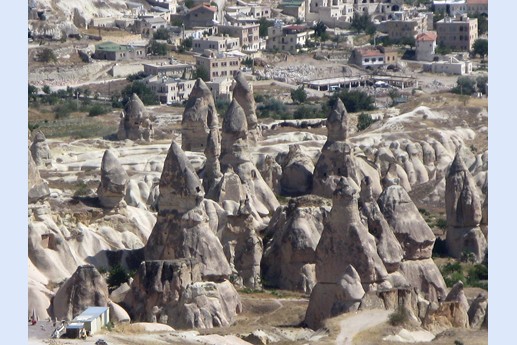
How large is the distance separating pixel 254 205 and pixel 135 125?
1407 cm

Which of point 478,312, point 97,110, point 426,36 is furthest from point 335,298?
point 426,36

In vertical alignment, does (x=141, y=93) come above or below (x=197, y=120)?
below

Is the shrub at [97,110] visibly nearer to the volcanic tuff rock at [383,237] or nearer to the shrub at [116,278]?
the volcanic tuff rock at [383,237]

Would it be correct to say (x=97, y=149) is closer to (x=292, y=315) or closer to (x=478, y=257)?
(x=478, y=257)

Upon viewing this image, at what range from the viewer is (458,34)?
379 ft

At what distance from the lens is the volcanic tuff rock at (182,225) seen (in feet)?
148

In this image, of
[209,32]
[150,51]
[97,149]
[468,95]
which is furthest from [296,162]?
[209,32]

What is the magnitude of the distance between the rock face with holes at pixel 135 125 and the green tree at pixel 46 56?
36111 mm

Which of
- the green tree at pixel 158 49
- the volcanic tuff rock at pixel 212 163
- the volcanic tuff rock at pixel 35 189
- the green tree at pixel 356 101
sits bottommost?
the green tree at pixel 158 49

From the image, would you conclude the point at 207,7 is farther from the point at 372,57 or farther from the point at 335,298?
the point at 335,298

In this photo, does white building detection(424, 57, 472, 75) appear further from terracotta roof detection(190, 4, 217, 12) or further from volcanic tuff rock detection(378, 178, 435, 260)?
volcanic tuff rock detection(378, 178, 435, 260)

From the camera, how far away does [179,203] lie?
1818 inches

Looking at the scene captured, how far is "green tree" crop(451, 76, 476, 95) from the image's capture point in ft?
289

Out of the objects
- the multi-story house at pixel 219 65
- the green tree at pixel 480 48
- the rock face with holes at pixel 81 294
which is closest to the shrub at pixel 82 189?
the rock face with holes at pixel 81 294
